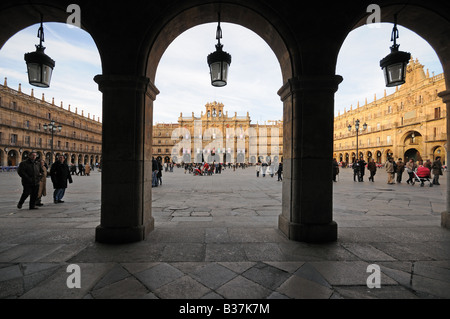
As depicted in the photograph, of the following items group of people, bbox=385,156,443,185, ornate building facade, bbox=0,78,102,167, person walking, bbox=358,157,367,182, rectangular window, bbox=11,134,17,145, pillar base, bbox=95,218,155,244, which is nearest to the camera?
pillar base, bbox=95,218,155,244

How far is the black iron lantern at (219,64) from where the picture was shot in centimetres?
303

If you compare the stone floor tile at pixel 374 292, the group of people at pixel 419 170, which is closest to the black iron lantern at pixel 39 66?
the stone floor tile at pixel 374 292

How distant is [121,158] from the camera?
287cm

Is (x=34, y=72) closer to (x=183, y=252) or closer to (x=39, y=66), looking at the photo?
(x=39, y=66)

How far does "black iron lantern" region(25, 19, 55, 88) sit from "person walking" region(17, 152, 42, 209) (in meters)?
2.85

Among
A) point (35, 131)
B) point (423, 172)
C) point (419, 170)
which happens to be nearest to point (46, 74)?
point (423, 172)

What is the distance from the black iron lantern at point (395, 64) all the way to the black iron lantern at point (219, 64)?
2.27 metres

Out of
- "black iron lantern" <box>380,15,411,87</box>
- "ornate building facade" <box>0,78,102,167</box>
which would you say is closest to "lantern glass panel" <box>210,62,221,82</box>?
"black iron lantern" <box>380,15,411,87</box>

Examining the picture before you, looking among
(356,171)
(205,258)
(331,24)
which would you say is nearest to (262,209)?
(205,258)

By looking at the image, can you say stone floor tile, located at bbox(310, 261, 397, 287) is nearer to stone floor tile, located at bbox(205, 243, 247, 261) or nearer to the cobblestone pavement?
the cobblestone pavement

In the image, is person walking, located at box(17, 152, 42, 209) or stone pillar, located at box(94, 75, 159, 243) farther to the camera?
person walking, located at box(17, 152, 42, 209)

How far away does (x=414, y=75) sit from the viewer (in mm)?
31859

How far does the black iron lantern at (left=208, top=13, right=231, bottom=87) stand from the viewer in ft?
9.93

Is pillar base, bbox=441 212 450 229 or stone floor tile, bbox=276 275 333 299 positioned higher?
pillar base, bbox=441 212 450 229
